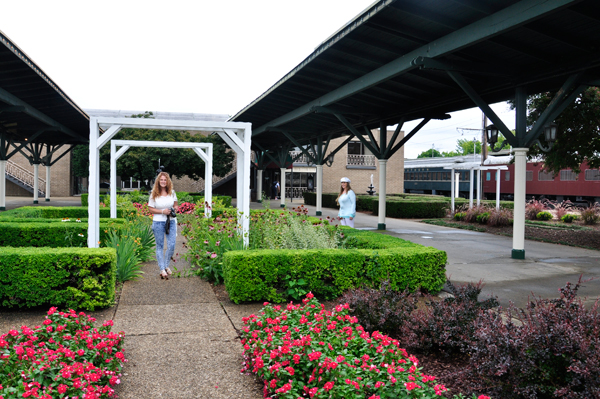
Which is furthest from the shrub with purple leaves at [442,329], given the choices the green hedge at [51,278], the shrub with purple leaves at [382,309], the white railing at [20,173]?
the white railing at [20,173]

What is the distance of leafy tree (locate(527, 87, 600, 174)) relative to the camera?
11.6m

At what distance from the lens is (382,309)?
4.45m

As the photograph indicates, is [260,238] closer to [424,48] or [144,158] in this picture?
[424,48]

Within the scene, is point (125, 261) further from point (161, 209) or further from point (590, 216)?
point (590, 216)

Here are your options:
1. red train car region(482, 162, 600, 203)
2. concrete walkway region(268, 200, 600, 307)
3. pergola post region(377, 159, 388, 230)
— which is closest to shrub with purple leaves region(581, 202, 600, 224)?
concrete walkway region(268, 200, 600, 307)

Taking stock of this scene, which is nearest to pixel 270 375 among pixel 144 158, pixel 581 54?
pixel 581 54

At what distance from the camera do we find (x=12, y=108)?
14.8 meters

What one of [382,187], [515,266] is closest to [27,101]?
[382,187]

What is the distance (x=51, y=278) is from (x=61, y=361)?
6.82ft

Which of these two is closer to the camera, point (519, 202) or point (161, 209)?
point (161, 209)

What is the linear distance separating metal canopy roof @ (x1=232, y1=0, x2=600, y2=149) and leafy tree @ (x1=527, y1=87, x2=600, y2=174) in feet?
7.33

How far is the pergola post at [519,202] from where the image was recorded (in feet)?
30.9

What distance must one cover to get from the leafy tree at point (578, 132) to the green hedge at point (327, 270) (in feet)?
26.2

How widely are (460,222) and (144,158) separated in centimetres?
1678
